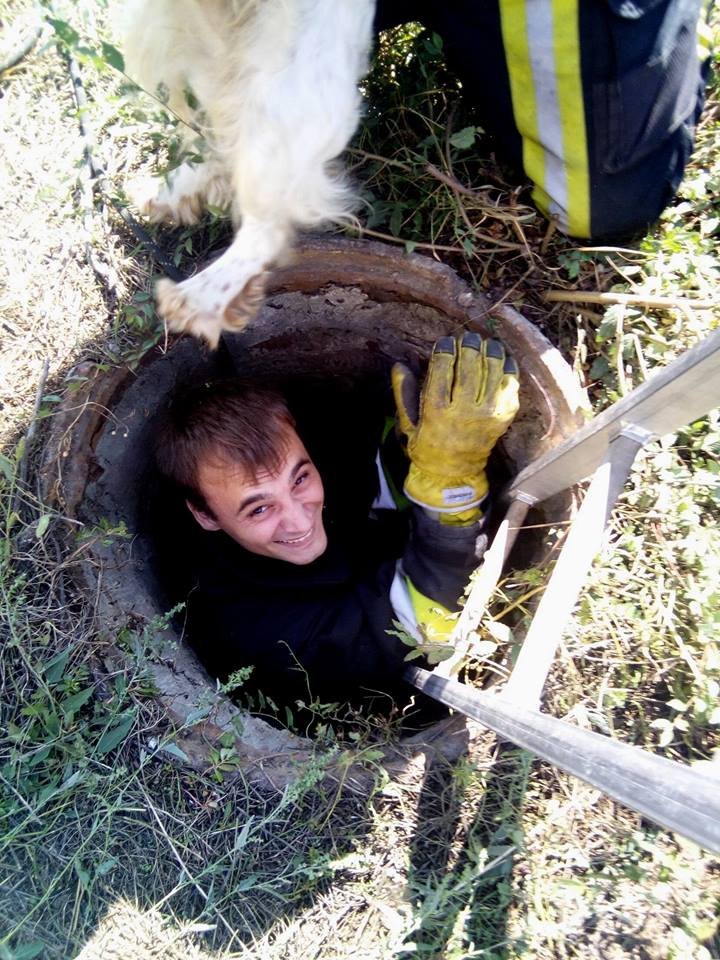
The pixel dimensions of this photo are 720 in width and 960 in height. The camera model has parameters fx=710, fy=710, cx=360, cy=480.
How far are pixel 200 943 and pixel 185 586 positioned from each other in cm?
152

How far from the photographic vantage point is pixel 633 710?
83.6 inches

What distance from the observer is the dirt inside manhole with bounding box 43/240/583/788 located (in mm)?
2260

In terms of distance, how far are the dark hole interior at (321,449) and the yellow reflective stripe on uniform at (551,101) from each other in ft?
2.90

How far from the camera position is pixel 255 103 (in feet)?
5.90

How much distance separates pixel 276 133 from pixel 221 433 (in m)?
1.19

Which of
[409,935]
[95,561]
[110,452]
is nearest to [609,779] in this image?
[409,935]

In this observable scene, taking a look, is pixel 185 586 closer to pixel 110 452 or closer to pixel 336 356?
pixel 110 452

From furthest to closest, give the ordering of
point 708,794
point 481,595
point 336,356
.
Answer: point 336,356 < point 481,595 < point 708,794

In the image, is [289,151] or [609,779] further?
[289,151]

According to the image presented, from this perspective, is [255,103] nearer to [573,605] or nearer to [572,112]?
[572,112]

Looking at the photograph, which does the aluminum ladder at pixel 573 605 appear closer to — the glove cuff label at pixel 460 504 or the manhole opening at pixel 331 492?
the glove cuff label at pixel 460 504

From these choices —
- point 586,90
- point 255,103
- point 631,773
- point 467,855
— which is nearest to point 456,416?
point 586,90

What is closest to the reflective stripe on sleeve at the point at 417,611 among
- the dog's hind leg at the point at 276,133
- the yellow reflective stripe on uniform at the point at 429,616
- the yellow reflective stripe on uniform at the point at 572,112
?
the yellow reflective stripe on uniform at the point at 429,616

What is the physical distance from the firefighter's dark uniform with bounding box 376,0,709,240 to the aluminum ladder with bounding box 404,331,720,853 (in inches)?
31.5
